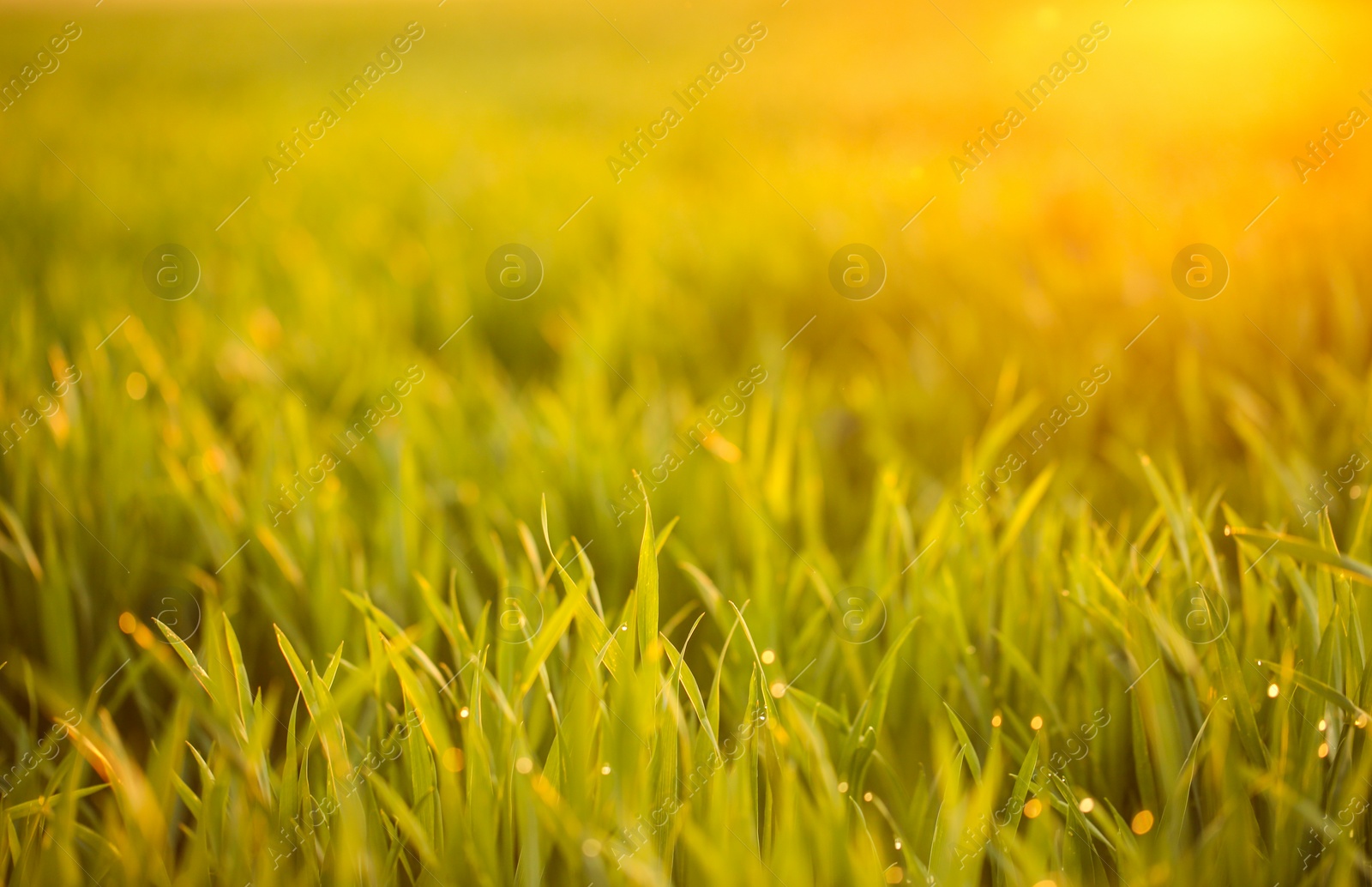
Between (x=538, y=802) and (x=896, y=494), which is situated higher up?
(x=538, y=802)

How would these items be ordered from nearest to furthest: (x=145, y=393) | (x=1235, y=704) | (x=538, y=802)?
(x=538, y=802) → (x=1235, y=704) → (x=145, y=393)

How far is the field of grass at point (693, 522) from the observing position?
2.05 ft

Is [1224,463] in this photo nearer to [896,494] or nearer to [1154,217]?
[896,494]

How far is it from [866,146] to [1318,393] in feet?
7.68

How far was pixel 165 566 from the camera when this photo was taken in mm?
1060

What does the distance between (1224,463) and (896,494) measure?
62 centimetres

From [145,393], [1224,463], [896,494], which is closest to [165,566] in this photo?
[145,393]

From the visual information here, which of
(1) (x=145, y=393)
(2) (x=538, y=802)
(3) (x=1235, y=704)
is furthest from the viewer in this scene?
(1) (x=145, y=393)

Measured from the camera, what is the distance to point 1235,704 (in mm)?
685

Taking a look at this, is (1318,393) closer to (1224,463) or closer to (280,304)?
(1224,463)

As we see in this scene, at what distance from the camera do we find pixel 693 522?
115 cm

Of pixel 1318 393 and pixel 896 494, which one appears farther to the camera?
pixel 1318 393

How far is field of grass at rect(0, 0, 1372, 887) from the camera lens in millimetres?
625

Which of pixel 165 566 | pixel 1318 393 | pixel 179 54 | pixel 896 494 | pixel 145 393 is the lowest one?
pixel 1318 393
